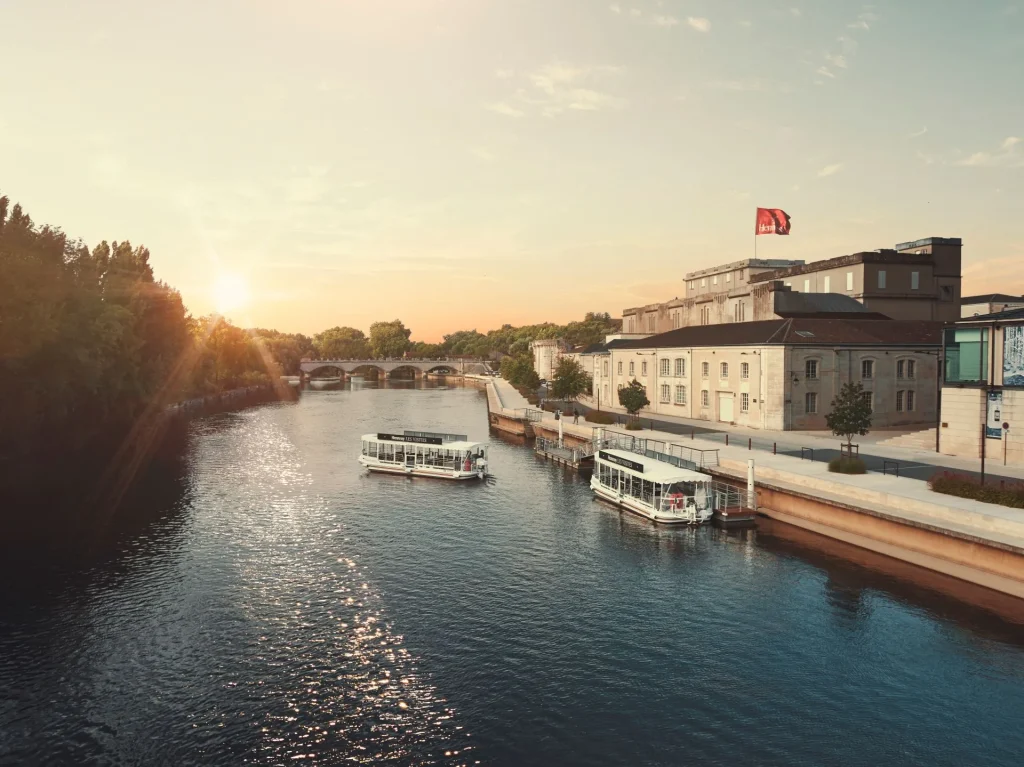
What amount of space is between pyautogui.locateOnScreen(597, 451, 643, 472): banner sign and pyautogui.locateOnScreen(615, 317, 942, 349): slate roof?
25606 mm

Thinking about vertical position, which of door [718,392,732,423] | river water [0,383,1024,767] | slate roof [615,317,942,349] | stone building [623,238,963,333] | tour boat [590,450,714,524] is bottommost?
river water [0,383,1024,767]

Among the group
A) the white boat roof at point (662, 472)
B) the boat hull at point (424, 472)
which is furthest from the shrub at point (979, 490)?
the boat hull at point (424, 472)

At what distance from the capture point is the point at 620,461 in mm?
55688

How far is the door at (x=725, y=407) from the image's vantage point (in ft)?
267

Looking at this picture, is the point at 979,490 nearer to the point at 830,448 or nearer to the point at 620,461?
the point at 830,448

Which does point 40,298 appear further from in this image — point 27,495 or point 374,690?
point 374,690

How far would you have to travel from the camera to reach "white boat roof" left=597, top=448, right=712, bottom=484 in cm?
4874

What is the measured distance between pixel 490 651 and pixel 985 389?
4383cm

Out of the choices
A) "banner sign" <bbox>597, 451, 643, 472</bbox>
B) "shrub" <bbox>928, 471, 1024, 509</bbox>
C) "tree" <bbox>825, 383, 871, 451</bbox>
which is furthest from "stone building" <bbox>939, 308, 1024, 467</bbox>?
"banner sign" <bbox>597, 451, 643, 472</bbox>

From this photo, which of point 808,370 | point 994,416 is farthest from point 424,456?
point 994,416

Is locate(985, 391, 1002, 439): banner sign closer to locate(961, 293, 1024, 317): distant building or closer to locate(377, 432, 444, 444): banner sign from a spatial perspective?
locate(377, 432, 444, 444): banner sign

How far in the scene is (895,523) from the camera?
38875 millimetres

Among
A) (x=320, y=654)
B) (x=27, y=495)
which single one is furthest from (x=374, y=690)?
(x=27, y=495)

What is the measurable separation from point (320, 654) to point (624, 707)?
483 inches
